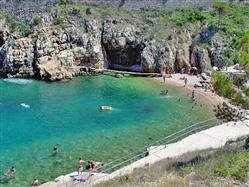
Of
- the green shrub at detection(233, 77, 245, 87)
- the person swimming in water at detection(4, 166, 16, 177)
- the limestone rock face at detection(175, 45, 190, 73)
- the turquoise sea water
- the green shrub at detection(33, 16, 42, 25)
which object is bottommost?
the person swimming in water at detection(4, 166, 16, 177)

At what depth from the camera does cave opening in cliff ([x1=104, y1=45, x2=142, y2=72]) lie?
60250mm

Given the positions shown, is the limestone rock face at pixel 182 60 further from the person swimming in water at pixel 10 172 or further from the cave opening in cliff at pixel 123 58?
the person swimming in water at pixel 10 172

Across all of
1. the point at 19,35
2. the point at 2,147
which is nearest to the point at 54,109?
the point at 2,147

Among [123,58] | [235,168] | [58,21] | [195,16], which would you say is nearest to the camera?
[235,168]

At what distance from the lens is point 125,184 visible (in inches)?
750

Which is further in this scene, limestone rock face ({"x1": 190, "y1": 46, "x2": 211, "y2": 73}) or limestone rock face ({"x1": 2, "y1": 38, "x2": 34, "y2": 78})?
limestone rock face ({"x1": 190, "y1": 46, "x2": 211, "y2": 73})

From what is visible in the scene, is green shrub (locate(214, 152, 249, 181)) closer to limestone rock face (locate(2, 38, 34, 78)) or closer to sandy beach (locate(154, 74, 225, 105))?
sandy beach (locate(154, 74, 225, 105))

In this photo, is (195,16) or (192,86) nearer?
(192,86)

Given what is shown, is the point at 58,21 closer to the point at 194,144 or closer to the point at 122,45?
the point at 122,45

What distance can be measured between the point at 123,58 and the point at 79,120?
71.4 feet

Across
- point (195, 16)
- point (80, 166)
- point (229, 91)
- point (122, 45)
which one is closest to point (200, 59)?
point (195, 16)

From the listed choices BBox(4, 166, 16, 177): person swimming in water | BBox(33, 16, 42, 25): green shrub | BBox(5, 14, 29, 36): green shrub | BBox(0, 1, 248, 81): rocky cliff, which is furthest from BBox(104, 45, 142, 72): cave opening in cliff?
BBox(4, 166, 16, 177): person swimming in water

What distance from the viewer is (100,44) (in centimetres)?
5994

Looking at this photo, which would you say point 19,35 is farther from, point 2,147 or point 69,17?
point 2,147
